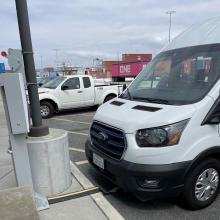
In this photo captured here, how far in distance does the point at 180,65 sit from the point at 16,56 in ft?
7.90

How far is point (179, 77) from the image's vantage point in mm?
4227

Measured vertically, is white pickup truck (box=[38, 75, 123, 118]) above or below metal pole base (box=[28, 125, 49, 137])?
below

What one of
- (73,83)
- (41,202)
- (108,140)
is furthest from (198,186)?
(73,83)

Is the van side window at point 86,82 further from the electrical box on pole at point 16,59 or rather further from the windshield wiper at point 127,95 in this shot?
the electrical box on pole at point 16,59

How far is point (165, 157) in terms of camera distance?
11.3 ft

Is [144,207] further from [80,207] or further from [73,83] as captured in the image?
[73,83]

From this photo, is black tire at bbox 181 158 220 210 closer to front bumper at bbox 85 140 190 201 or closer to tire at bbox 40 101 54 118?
front bumper at bbox 85 140 190 201

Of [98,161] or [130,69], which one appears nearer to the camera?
[98,161]

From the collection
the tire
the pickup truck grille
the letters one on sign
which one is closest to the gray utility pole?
the pickup truck grille

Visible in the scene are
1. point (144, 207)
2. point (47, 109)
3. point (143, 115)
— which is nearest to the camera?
point (143, 115)

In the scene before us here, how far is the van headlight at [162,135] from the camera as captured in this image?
3.42 meters

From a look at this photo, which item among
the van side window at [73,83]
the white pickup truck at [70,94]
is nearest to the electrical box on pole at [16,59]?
the white pickup truck at [70,94]

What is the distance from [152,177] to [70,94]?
895cm

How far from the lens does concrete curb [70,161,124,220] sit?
3.69 metres
